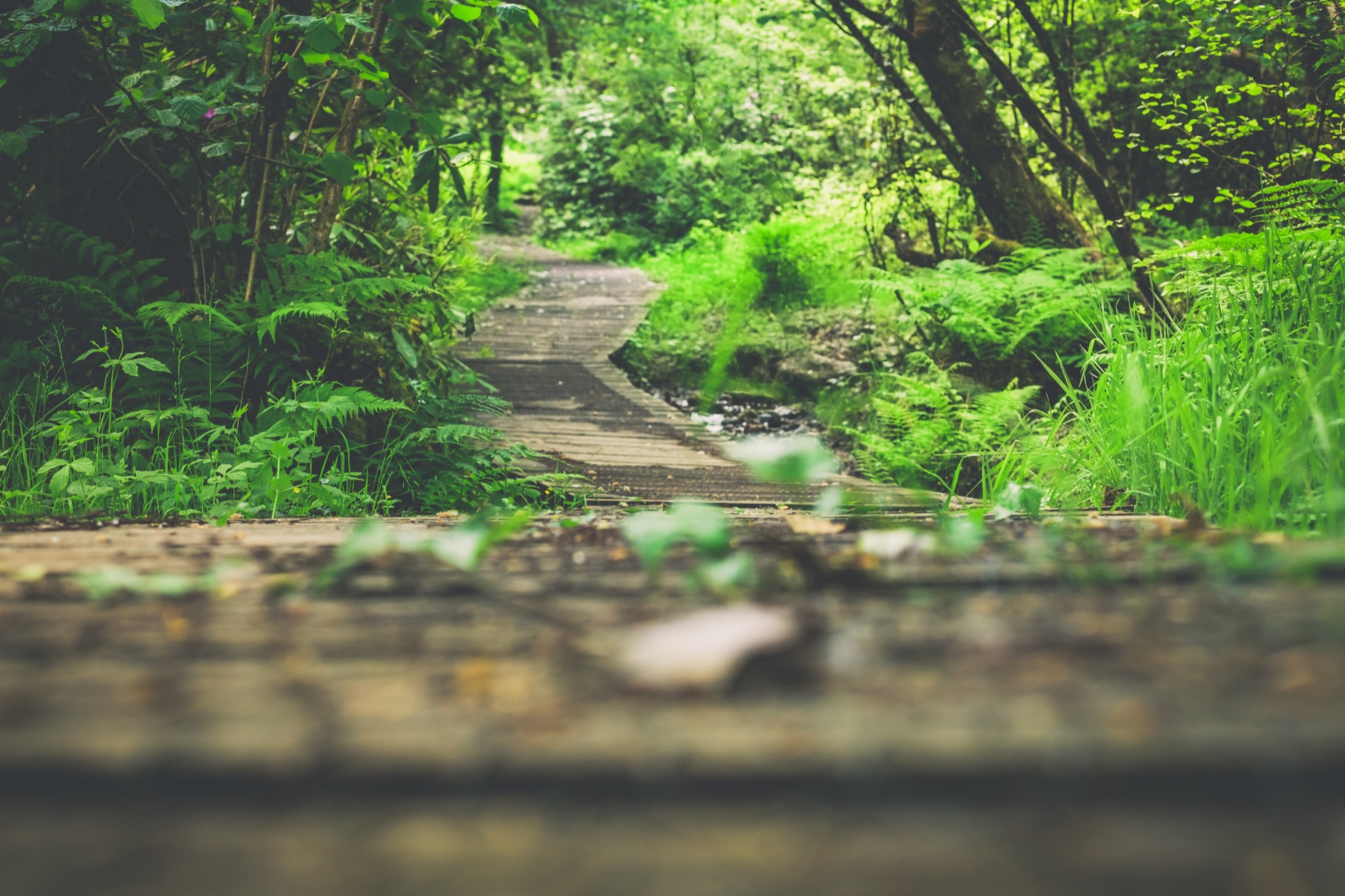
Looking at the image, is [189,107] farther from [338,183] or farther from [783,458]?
[783,458]

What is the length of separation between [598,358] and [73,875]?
6.79 metres

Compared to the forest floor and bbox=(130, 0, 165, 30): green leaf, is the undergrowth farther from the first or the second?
the forest floor

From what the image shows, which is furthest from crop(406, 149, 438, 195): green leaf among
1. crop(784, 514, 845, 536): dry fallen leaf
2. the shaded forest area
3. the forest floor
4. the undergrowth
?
the forest floor

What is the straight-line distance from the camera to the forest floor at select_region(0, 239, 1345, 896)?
1.47 feet

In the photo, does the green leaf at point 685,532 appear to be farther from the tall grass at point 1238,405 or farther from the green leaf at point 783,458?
the tall grass at point 1238,405

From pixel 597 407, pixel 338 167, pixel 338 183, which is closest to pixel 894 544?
pixel 338 167

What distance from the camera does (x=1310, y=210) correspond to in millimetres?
3418

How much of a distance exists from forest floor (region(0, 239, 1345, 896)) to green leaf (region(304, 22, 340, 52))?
7.53 feet

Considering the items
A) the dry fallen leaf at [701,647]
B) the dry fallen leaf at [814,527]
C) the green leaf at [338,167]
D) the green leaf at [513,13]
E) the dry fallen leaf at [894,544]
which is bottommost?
the dry fallen leaf at [814,527]

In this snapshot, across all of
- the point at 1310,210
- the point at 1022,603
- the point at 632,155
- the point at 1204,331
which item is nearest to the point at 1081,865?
the point at 1022,603

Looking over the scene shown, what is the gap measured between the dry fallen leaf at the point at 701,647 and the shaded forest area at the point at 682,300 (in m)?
1.38

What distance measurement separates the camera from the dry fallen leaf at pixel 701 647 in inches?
24.8

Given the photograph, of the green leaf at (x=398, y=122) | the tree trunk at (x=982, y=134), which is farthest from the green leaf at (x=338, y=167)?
the tree trunk at (x=982, y=134)

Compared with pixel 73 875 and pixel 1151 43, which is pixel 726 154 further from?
pixel 73 875
